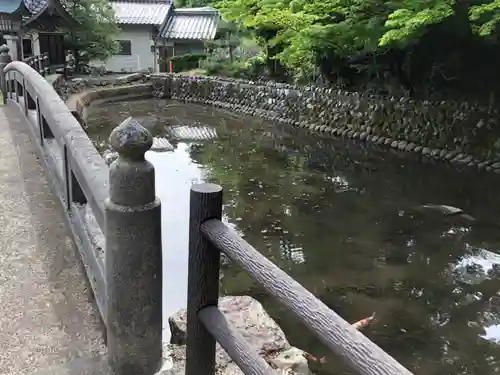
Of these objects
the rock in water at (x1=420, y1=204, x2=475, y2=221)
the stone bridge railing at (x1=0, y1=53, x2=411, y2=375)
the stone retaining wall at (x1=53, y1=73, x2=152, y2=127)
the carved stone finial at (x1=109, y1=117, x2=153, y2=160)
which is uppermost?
the carved stone finial at (x1=109, y1=117, x2=153, y2=160)

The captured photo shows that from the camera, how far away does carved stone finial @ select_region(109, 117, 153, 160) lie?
1.65m

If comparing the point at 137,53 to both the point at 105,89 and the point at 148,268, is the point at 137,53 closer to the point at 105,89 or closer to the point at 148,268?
the point at 105,89

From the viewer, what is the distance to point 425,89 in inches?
456

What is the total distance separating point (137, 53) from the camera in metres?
27.9

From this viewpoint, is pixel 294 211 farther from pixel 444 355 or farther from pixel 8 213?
pixel 8 213

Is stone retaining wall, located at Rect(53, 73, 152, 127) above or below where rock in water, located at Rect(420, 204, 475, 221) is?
above

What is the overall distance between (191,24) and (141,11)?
3073 millimetres

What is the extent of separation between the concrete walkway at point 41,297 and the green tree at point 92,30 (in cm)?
2007

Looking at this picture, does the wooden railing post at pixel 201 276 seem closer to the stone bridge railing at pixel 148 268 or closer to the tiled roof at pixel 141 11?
the stone bridge railing at pixel 148 268

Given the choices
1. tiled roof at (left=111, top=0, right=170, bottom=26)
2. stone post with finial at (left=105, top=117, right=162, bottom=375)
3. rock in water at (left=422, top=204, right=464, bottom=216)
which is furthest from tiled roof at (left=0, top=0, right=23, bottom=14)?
stone post with finial at (left=105, top=117, right=162, bottom=375)

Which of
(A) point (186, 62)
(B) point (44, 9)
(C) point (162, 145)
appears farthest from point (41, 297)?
(A) point (186, 62)

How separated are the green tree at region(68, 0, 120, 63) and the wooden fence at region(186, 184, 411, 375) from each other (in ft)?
71.6

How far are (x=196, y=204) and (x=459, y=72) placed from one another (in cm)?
1043

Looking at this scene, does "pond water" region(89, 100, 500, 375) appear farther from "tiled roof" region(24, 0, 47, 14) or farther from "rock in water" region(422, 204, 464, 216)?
"tiled roof" region(24, 0, 47, 14)
